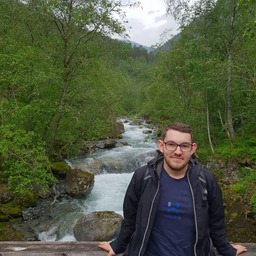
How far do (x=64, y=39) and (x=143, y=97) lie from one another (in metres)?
41.1

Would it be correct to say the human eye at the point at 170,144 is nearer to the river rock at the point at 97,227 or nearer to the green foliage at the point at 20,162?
the river rock at the point at 97,227

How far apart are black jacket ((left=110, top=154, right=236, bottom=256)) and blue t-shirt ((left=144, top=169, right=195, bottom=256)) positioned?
2.2 inches

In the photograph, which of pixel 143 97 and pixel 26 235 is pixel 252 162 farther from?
pixel 143 97

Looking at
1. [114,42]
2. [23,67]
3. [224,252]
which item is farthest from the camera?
[114,42]

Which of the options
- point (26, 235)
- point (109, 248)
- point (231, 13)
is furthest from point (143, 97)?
point (109, 248)

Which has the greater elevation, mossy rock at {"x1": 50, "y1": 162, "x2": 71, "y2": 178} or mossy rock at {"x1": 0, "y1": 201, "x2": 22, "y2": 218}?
mossy rock at {"x1": 50, "y1": 162, "x2": 71, "y2": 178}

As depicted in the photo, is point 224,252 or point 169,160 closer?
point 169,160

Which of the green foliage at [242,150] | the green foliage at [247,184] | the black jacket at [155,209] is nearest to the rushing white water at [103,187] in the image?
the green foliage at [247,184]

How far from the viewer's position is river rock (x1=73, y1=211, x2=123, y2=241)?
11.8 meters

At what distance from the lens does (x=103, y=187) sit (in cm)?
1791

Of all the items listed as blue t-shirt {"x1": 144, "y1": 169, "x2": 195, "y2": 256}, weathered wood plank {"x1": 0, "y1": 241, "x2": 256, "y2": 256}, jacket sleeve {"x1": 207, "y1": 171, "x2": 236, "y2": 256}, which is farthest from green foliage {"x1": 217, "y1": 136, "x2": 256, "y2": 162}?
blue t-shirt {"x1": 144, "y1": 169, "x2": 195, "y2": 256}

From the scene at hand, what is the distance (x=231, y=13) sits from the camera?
17078 millimetres

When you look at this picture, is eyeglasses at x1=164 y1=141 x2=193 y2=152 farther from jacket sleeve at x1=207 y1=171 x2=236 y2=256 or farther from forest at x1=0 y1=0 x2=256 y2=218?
forest at x1=0 y1=0 x2=256 y2=218

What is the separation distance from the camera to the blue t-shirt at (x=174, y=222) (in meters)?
2.82
